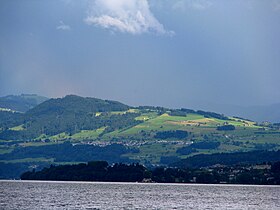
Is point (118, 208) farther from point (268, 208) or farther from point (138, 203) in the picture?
point (268, 208)

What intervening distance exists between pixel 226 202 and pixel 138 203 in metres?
29.4

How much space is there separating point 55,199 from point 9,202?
56.3 feet

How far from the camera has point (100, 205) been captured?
17175 centimetres

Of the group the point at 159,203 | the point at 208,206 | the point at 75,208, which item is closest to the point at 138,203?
the point at 159,203

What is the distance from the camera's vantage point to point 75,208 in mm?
155750

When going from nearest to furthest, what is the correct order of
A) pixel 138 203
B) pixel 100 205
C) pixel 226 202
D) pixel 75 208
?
1. pixel 75 208
2. pixel 100 205
3. pixel 138 203
4. pixel 226 202

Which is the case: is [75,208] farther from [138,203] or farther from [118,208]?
[138,203]

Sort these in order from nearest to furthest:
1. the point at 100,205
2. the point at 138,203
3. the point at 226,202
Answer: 1. the point at 100,205
2. the point at 138,203
3. the point at 226,202

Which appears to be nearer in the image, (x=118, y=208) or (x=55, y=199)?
(x=118, y=208)

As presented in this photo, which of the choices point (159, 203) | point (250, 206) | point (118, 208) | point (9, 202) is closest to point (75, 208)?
point (118, 208)

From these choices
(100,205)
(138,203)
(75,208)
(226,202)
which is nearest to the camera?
(75,208)

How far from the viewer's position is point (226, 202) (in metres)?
200

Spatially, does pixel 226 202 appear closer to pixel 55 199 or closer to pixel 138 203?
pixel 138 203

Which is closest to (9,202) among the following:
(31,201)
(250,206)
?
(31,201)
